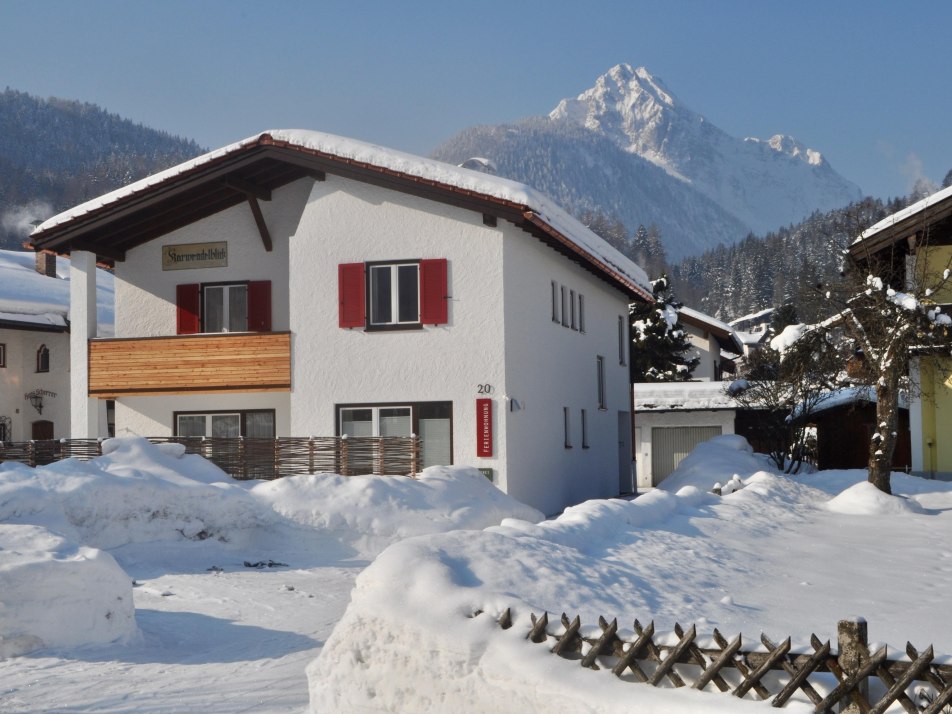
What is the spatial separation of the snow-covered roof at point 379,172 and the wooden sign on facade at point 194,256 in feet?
6.38

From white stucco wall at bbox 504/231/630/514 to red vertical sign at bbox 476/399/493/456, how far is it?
15.3 inches

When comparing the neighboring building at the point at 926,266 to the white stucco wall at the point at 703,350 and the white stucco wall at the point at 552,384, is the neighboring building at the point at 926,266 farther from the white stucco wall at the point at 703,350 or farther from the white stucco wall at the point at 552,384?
the white stucco wall at the point at 703,350

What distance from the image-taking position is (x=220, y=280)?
2636 centimetres

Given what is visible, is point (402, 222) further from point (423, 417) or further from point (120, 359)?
point (120, 359)

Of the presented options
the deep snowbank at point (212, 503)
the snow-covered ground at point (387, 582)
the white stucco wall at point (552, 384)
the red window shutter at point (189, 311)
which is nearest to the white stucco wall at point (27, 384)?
the red window shutter at point (189, 311)

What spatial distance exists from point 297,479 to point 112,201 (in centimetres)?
931

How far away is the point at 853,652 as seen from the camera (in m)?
5.96

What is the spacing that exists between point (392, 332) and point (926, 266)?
465 inches

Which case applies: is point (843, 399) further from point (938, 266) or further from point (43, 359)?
point (43, 359)

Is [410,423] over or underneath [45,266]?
underneath

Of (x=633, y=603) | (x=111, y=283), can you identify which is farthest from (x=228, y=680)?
(x=111, y=283)

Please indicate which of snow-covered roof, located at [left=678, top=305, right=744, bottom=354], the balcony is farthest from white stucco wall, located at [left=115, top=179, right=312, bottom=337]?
snow-covered roof, located at [left=678, top=305, right=744, bottom=354]

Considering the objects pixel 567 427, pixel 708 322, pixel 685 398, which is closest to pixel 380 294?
pixel 567 427

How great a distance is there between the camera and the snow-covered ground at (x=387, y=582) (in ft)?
24.0
